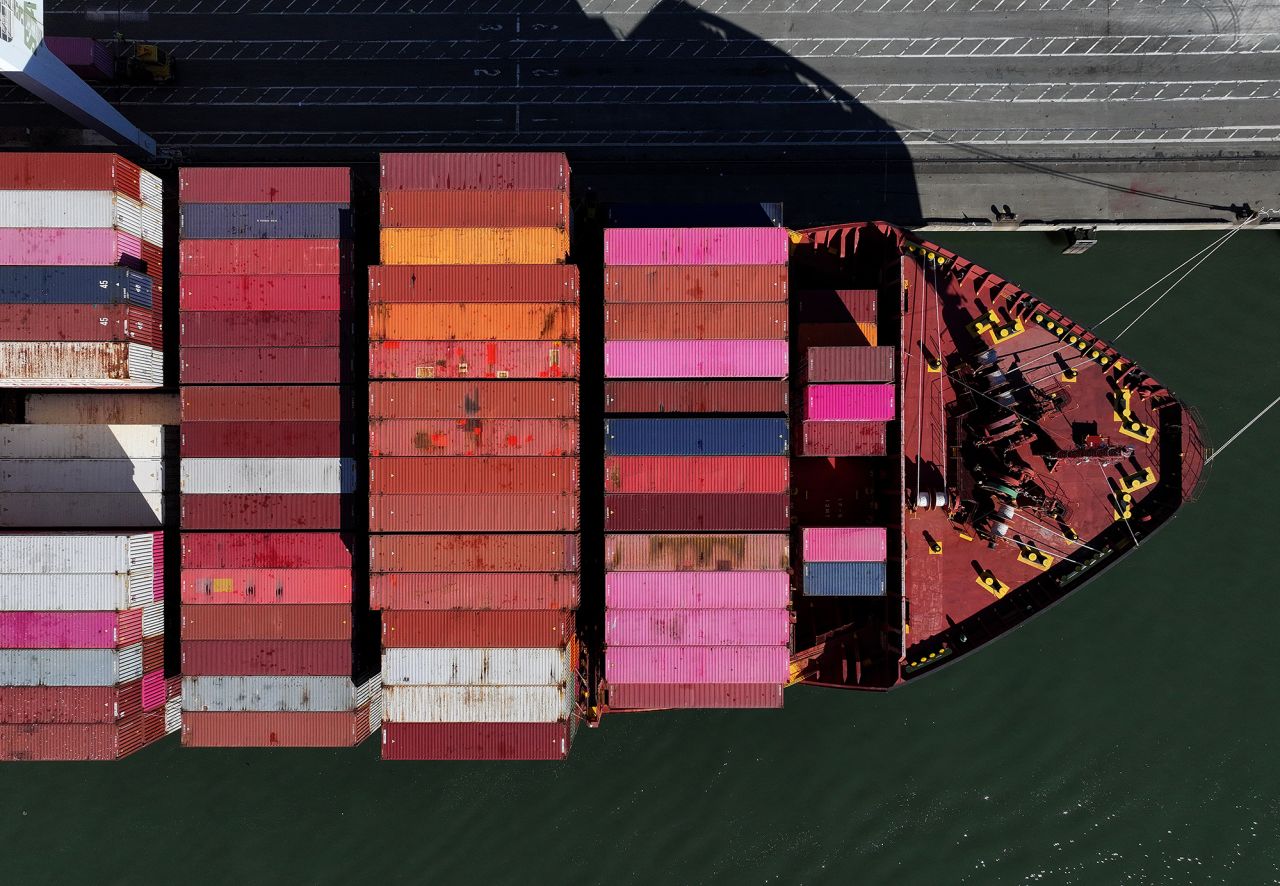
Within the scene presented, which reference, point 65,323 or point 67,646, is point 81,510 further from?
point 65,323

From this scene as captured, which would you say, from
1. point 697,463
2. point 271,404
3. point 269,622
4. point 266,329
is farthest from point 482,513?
point 266,329

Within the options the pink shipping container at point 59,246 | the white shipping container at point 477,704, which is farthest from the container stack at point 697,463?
the pink shipping container at point 59,246

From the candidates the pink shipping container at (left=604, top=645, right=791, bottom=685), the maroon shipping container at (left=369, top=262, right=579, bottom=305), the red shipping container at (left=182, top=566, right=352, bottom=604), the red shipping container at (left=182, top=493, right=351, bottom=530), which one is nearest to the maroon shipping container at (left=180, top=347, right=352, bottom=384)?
the maroon shipping container at (left=369, top=262, right=579, bottom=305)

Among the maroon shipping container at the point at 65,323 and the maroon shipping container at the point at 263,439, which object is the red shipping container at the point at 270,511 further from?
the maroon shipping container at the point at 65,323

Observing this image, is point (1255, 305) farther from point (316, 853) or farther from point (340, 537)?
point (316, 853)

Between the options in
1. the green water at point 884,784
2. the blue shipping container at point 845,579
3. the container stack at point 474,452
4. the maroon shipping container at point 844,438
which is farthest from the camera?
the green water at point 884,784

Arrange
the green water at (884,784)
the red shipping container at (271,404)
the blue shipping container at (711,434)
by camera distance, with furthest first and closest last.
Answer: the green water at (884,784) < the red shipping container at (271,404) < the blue shipping container at (711,434)
